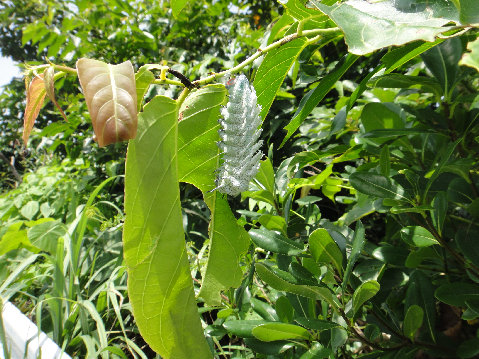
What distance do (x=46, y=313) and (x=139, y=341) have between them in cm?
55

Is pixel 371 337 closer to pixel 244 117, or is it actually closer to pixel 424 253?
pixel 424 253

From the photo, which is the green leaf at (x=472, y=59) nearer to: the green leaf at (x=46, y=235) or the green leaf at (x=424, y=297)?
the green leaf at (x=424, y=297)

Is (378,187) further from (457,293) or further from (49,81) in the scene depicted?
(49,81)

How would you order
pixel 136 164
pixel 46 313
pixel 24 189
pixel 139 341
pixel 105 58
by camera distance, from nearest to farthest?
pixel 136 164, pixel 139 341, pixel 46 313, pixel 105 58, pixel 24 189

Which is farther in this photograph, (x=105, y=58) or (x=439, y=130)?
(x=105, y=58)

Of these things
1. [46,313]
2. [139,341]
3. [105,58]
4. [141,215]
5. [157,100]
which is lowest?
[139,341]

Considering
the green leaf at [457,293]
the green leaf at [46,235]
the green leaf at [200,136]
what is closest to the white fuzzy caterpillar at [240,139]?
the green leaf at [200,136]

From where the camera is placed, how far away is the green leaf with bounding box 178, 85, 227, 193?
1.40 ft

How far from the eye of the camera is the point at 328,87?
59cm

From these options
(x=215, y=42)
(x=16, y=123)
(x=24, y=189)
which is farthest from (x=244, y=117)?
(x=16, y=123)

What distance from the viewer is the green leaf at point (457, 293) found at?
25.9 inches

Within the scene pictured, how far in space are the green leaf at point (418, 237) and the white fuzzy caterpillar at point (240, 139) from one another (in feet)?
1.34

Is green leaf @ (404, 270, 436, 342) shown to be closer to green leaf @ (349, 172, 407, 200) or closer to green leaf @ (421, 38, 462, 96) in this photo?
green leaf @ (349, 172, 407, 200)

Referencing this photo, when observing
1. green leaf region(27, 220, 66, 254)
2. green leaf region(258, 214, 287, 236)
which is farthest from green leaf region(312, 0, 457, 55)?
green leaf region(27, 220, 66, 254)
